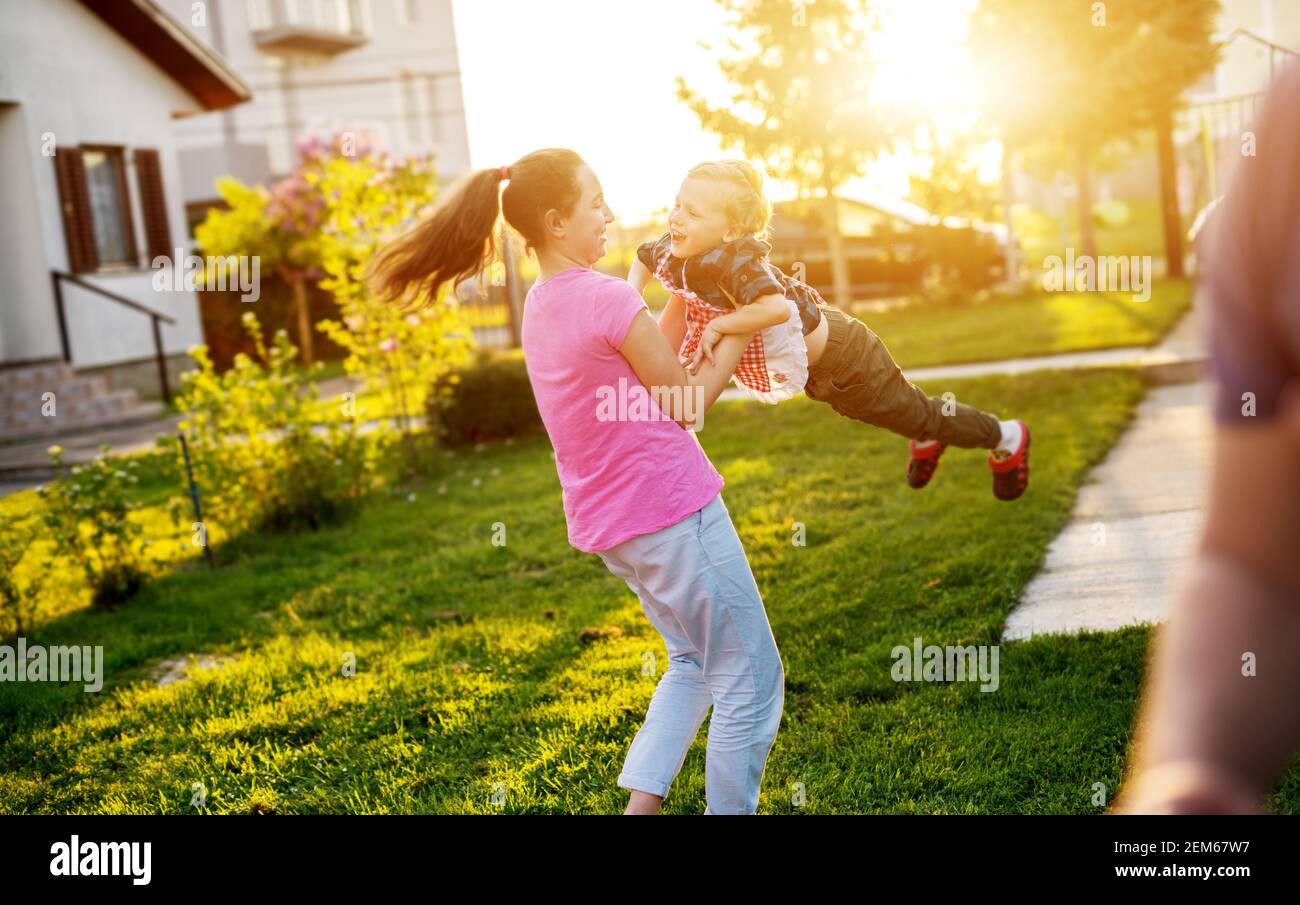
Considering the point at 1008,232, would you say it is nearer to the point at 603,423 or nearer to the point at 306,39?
the point at 603,423

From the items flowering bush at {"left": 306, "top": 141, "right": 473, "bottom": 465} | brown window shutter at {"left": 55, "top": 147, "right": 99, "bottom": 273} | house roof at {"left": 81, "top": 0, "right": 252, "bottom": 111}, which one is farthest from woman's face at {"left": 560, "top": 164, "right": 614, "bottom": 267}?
house roof at {"left": 81, "top": 0, "right": 252, "bottom": 111}

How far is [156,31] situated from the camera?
1656cm

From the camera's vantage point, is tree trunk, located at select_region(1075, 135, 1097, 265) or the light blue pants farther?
tree trunk, located at select_region(1075, 135, 1097, 265)

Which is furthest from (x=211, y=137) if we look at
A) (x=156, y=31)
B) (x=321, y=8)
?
(x=156, y=31)

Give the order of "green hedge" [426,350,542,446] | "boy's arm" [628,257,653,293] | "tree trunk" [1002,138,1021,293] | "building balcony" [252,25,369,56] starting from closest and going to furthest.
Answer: "boy's arm" [628,257,653,293] < "green hedge" [426,350,542,446] < "tree trunk" [1002,138,1021,293] < "building balcony" [252,25,369,56]

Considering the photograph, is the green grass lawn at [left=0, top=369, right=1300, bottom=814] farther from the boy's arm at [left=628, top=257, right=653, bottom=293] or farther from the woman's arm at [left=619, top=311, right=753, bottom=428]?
the boy's arm at [left=628, top=257, right=653, bottom=293]

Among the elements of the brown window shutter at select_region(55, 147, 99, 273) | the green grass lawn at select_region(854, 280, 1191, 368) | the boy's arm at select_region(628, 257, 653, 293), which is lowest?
the green grass lawn at select_region(854, 280, 1191, 368)

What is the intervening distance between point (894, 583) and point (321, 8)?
29.4 m

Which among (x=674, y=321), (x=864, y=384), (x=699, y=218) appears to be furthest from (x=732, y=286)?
(x=864, y=384)

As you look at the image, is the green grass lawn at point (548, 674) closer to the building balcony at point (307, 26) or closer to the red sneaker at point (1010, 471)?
the red sneaker at point (1010, 471)

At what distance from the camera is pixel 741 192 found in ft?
10.4

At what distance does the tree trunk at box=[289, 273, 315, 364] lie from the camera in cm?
1922

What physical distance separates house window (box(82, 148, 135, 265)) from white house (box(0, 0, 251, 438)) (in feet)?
0.06

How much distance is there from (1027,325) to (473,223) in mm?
10651
